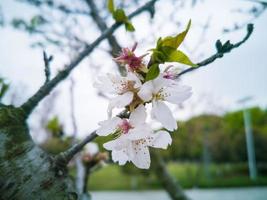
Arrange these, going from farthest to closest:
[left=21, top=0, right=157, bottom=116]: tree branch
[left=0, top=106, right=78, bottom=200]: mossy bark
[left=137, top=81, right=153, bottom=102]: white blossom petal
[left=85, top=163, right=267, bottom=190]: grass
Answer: [left=85, top=163, right=267, bottom=190]: grass < [left=21, top=0, right=157, bottom=116]: tree branch < [left=0, top=106, right=78, bottom=200]: mossy bark < [left=137, top=81, right=153, bottom=102]: white blossom petal

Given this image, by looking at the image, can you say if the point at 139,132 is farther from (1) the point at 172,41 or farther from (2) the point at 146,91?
(1) the point at 172,41

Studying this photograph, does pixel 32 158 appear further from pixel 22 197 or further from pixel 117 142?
pixel 117 142

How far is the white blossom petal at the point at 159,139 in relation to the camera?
745 millimetres

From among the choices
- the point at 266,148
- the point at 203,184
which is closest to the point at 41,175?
the point at 203,184

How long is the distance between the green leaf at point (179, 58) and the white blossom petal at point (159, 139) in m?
0.16

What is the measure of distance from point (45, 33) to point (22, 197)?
206 centimetres

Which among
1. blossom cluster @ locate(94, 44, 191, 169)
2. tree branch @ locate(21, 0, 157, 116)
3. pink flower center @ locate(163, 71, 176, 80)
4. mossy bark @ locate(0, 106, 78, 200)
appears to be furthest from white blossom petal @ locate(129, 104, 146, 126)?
tree branch @ locate(21, 0, 157, 116)

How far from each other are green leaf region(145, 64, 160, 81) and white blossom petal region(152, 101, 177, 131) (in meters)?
0.05

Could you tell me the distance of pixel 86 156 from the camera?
1.92 meters

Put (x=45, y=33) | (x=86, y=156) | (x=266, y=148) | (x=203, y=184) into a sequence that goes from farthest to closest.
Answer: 1. (x=266, y=148)
2. (x=203, y=184)
3. (x=45, y=33)
4. (x=86, y=156)

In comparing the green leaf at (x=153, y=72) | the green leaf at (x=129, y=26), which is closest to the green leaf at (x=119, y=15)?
the green leaf at (x=129, y=26)

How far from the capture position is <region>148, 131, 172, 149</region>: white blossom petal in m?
0.74

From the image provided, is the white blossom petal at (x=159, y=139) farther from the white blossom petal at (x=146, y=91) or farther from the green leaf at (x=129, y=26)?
the green leaf at (x=129, y=26)

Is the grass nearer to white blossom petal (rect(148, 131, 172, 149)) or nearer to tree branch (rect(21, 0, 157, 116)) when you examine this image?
tree branch (rect(21, 0, 157, 116))
